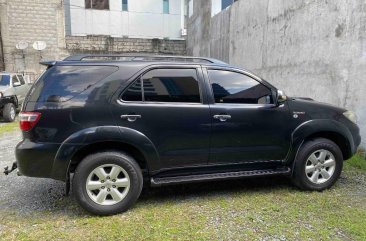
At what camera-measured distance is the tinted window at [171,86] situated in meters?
3.60

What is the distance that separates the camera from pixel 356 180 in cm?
464

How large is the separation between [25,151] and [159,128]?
1.44m

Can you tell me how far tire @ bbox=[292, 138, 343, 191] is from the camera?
4082mm

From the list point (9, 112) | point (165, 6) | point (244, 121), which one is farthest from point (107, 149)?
point (165, 6)

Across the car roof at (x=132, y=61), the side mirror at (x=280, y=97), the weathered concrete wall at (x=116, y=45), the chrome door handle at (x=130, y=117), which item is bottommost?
the chrome door handle at (x=130, y=117)

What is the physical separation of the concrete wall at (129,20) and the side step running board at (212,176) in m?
22.5

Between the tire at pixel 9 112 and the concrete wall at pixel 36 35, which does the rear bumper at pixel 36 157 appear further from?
the concrete wall at pixel 36 35

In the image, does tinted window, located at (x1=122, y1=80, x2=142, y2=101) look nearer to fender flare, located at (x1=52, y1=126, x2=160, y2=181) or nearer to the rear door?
the rear door

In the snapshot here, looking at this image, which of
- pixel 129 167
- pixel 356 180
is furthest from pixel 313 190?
pixel 129 167

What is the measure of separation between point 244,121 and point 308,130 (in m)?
0.90

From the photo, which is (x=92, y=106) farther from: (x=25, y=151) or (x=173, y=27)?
(x=173, y=27)

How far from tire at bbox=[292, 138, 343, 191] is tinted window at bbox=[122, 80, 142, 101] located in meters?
2.21

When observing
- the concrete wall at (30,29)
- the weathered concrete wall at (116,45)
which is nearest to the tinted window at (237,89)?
the weathered concrete wall at (116,45)

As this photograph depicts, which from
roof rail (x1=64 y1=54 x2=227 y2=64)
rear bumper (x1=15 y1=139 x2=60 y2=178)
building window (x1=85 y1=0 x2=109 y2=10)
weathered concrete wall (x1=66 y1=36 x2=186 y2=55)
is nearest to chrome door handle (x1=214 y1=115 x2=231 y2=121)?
roof rail (x1=64 y1=54 x2=227 y2=64)
